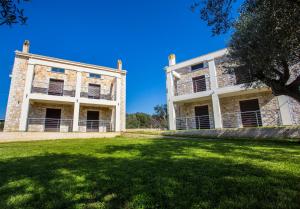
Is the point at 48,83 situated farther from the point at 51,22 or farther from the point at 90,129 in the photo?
the point at 51,22

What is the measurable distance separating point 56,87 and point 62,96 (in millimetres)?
2661

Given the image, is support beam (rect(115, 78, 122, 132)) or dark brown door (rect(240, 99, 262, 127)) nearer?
dark brown door (rect(240, 99, 262, 127))

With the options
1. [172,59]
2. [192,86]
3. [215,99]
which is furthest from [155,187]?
[172,59]

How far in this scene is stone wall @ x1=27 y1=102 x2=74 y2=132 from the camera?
1554 cm

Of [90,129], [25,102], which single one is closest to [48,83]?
[25,102]

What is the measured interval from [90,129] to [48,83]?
6.02 meters

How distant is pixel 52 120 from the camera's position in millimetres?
16422

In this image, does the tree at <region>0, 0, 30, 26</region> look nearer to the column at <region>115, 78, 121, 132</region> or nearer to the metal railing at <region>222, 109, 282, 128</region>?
the metal railing at <region>222, 109, 282, 128</region>

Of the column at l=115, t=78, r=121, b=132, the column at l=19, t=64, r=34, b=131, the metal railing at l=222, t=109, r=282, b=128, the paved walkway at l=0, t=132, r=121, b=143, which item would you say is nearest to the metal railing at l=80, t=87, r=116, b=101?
the column at l=115, t=78, r=121, b=132

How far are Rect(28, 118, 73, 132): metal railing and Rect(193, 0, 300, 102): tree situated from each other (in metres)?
15.5

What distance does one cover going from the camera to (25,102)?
13633 mm

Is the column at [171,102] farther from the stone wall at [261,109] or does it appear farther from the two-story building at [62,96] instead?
the two-story building at [62,96]

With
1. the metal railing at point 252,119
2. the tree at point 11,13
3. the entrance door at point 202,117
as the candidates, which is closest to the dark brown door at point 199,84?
the entrance door at point 202,117

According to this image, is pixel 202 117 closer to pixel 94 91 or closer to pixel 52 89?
pixel 94 91
